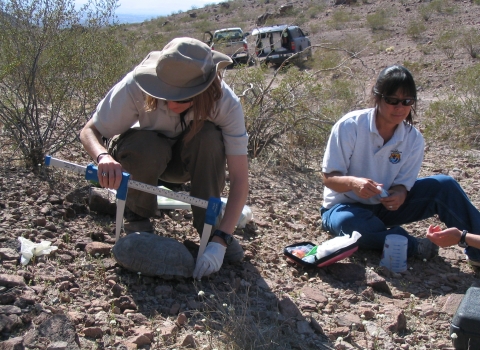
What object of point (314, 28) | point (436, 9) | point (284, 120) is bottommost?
point (284, 120)

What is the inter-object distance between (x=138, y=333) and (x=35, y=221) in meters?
1.10

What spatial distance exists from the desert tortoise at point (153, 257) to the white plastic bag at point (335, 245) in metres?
0.65

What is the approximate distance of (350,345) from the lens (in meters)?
2.27

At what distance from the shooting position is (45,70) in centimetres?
398

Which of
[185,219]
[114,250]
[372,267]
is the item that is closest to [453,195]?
[372,267]

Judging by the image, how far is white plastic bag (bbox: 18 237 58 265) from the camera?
8.47 feet

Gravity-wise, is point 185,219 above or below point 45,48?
below

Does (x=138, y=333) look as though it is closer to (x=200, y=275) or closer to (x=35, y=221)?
(x=200, y=275)

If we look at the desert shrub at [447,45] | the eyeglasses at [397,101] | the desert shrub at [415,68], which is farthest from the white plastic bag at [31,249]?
the desert shrub at [447,45]

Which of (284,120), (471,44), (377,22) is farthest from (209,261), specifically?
(377,22)

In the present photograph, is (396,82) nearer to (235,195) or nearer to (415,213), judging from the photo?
(415,213)

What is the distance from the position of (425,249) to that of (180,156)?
4.55ft

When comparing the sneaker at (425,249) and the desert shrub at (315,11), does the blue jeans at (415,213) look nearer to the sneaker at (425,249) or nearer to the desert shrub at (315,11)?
the sneaker at (425,249)

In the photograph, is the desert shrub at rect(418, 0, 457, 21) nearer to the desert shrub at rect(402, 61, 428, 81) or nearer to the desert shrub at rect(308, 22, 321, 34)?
the desert shrub at rect(308, 22, 321, 34)
